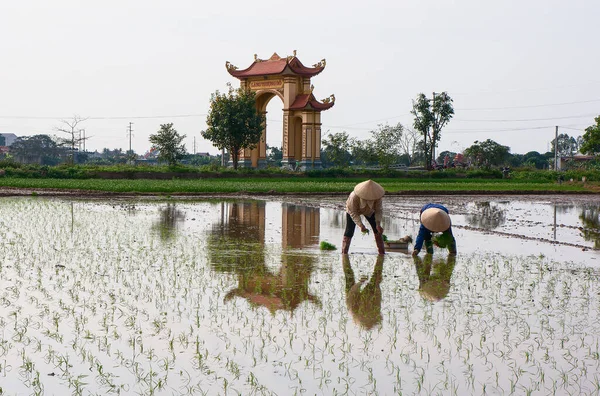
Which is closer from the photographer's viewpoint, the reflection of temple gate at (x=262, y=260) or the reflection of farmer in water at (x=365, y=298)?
the reflection of farmer in water at (x=365, y=298)

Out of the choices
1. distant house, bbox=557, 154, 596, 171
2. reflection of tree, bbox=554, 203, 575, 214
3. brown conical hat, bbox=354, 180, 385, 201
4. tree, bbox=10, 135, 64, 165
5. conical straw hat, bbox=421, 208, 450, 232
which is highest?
tree, bbox=10, 135, 64, 165

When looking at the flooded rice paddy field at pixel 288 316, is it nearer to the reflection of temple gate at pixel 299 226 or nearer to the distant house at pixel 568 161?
the reflection of temple gate at pixel 299 226

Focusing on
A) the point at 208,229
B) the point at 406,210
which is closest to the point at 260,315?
the point at 208,229

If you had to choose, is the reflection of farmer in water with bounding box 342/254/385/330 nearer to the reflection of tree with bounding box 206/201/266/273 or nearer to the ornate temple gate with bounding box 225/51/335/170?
the reflection of tree with bounding box 206/201/266/273

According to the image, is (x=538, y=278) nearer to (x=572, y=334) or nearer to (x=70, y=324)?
(x=572, y=334)

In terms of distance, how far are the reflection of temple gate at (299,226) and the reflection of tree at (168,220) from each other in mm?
1948

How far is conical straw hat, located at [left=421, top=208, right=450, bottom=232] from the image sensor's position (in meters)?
9.99

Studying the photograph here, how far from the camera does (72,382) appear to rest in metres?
4.75

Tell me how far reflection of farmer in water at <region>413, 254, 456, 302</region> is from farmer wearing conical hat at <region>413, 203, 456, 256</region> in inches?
6.0

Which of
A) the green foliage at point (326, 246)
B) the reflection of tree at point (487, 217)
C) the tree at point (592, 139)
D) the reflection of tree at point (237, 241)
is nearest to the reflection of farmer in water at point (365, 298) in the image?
the reflection of tree at point (237, 241)

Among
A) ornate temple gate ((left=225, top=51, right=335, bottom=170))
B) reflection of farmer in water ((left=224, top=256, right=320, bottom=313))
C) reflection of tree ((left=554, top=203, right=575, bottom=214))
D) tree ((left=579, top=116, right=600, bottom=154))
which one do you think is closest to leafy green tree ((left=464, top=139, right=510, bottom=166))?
tree ((left=579, top=116, right=600, bottom=154))

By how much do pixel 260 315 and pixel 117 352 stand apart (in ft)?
4.91

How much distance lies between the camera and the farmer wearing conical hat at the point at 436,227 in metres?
10.0

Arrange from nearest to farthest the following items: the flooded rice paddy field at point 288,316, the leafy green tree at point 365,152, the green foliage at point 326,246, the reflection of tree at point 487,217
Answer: the flooded rice paddy field at point 288,316, the green foliage at point 326,246, the reflection of tree at point 487,217, the leafy green tree at point 365,152
